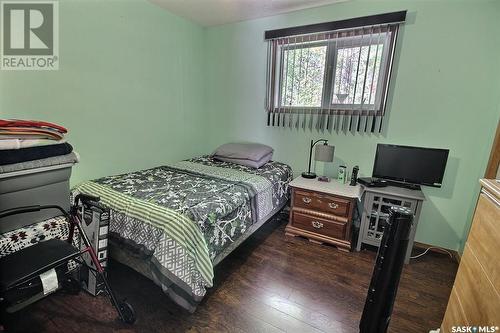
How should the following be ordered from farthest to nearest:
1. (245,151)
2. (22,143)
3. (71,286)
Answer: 1. (245,151)
2. (71,286)
3. (22,143)

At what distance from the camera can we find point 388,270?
992mm

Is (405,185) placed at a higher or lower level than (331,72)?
lower

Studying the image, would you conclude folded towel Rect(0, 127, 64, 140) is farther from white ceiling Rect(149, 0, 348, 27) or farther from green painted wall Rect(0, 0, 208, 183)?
white ceiling Rect(149, 0, 348, 27)

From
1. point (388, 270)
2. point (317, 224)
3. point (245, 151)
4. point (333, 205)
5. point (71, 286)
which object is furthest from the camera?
point (245, 151)

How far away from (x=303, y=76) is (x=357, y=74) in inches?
22.5

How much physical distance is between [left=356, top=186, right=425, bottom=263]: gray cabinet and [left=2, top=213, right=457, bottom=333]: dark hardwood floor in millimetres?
175

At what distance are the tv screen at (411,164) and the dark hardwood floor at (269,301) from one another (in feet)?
2.51

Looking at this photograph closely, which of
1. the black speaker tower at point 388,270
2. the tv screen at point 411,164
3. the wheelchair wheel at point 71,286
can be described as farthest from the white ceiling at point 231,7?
the wheelchair wheel at point 71,286

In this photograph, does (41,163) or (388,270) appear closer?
(388,270)

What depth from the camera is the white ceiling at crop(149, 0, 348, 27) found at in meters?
2.46

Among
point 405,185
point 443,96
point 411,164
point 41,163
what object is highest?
point 443,96

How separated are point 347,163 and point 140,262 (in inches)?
86.7

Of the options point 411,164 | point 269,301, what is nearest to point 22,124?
point 269,301

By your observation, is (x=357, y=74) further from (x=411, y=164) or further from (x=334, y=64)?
(x=411, y=164)
